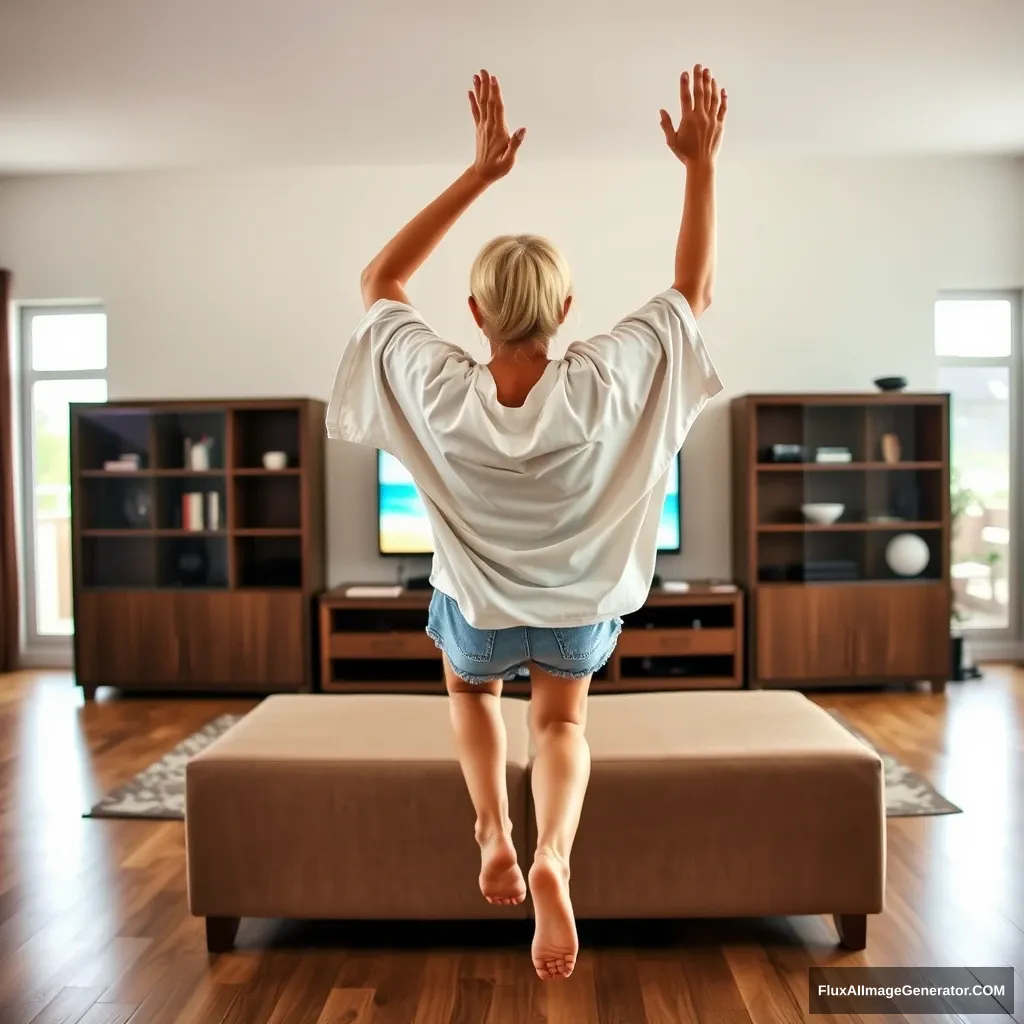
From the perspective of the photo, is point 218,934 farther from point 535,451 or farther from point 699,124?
point 699,124

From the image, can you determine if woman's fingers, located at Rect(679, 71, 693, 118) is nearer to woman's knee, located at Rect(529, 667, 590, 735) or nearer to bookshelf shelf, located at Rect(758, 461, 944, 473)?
woman's knee, located at Rect(529, 667, 590, 735)

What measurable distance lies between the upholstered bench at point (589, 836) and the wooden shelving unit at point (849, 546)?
2815mm

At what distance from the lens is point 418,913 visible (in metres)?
2.47

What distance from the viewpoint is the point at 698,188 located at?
1.67 meters

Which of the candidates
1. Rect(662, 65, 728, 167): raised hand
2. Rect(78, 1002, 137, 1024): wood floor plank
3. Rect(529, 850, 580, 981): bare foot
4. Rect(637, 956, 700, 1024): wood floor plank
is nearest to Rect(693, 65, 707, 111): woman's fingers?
Rect(662, 65, 728, 167): raised hand

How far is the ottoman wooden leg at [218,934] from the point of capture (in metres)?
2.53

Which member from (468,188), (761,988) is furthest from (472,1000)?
(468,188)

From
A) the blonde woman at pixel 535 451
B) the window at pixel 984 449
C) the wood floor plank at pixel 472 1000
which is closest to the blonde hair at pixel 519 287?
the blonde woman at pixel 535 451

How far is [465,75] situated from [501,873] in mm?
3597

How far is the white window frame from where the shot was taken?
19.9 ft

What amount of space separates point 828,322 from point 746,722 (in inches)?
142

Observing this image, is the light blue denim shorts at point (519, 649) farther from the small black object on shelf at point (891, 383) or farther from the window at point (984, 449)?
the window at point (984, 449)

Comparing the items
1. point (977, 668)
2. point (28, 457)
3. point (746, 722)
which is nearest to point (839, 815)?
point (746, 722)

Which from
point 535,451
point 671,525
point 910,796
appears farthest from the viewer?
point 671,525
